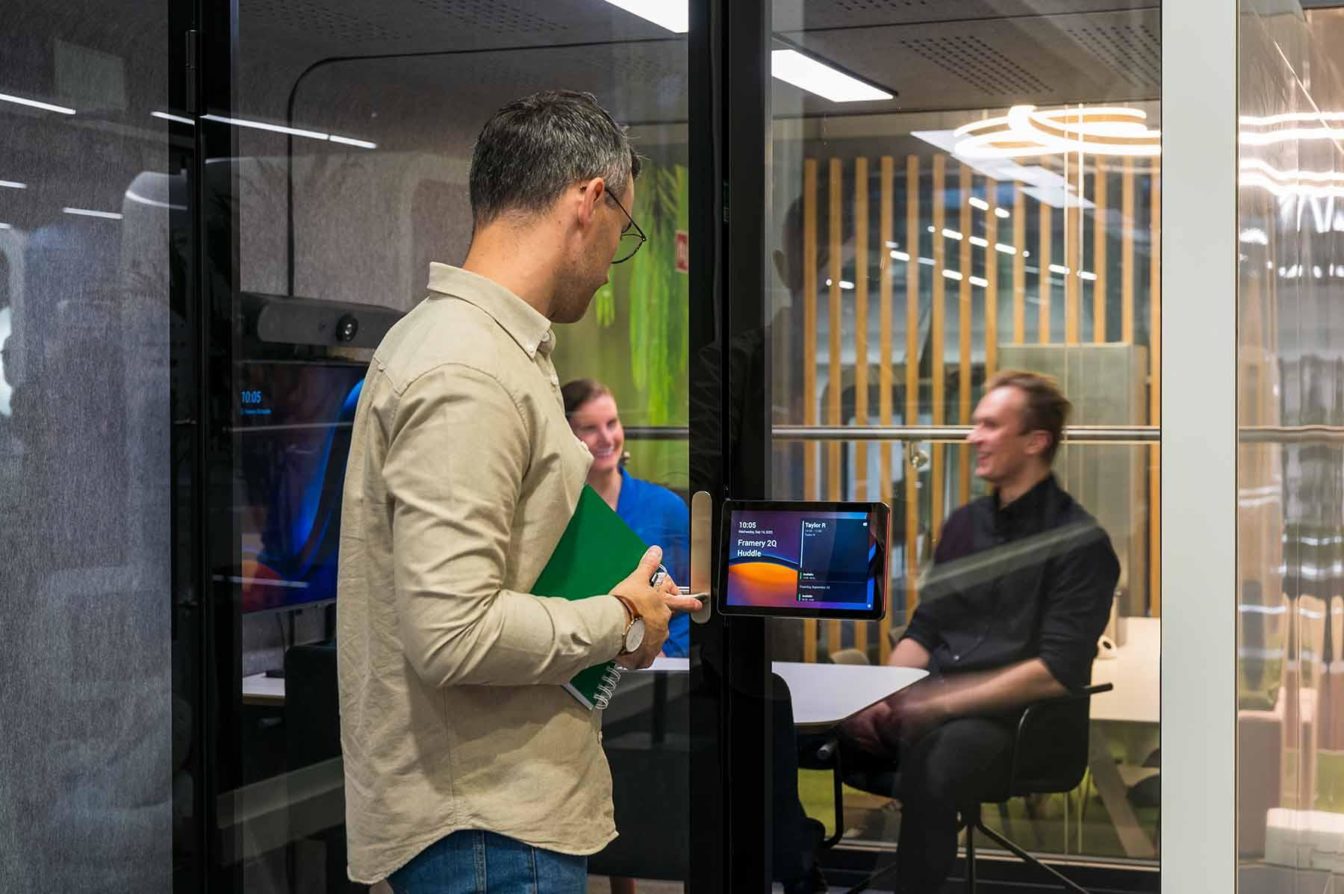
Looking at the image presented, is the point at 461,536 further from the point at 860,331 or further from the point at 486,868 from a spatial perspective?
the point at 860,331

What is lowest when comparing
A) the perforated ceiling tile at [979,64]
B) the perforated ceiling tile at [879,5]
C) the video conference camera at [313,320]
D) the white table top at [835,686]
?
the white table top at [835,686]

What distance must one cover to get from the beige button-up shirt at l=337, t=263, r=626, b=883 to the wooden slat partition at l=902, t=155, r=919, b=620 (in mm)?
747

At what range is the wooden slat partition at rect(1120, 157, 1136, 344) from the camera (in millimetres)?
2252

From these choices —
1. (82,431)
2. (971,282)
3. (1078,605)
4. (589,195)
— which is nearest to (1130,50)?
(971,282)

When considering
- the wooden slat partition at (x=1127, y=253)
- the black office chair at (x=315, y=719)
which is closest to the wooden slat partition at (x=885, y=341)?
the wooden slat partition at (x=1127, y=253)

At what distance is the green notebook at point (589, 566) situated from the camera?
1757 mm

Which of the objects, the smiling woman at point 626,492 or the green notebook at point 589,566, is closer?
the green notebook at point 589,566

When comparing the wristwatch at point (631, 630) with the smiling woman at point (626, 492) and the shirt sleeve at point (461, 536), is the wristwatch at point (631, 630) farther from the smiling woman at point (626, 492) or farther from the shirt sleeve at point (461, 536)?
the smiling woman at point (626, 492)

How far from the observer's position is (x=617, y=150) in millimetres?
1839

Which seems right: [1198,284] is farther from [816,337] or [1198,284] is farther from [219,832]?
[219,832]

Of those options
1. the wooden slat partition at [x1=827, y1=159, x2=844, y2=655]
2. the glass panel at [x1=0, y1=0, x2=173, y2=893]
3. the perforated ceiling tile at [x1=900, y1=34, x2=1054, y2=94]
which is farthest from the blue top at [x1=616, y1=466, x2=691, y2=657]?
the glass panel at [x1=0, y1=0, x2=173, y2=893]

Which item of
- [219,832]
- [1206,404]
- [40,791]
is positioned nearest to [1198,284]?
[1206,404]

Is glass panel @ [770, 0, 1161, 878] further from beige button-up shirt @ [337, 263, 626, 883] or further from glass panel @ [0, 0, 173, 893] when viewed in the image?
glass panel @ [0, 0, 173, 893]

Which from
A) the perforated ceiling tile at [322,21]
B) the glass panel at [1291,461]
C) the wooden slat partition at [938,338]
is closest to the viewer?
the glass panel at [1291,461]
